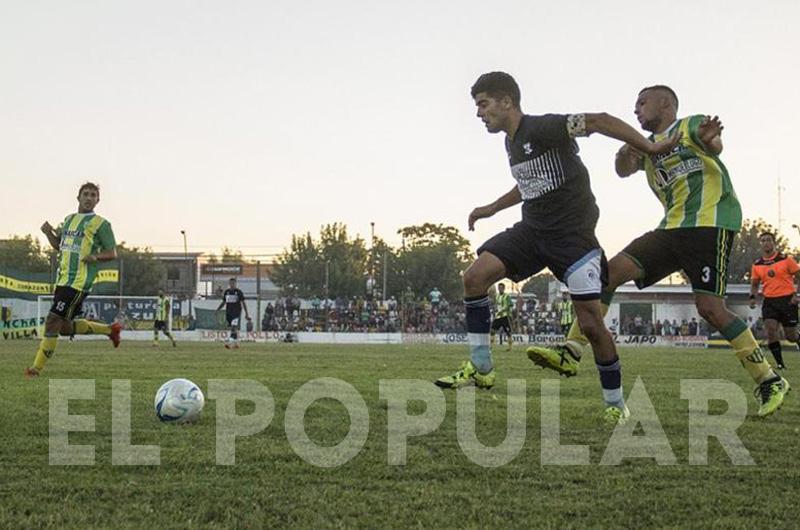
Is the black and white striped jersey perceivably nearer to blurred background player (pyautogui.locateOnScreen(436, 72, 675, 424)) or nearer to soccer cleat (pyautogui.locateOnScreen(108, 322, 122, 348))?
blurred background player (pyautogui.locateOnScreen(436, 72, 675, 424))

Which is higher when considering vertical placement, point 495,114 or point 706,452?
point 495,114

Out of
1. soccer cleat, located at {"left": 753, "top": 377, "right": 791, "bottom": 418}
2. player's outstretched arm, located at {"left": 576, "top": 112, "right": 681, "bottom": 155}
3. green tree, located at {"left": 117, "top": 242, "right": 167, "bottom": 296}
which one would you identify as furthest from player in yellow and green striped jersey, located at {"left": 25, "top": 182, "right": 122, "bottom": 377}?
green tree, located at {"left": 117, "top": 242, "right": 167, "bottom": 296}

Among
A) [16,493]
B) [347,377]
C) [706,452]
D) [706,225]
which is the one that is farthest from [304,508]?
[347,377]

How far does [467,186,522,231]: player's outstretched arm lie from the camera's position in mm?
6762

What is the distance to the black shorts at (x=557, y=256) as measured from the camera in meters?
5.98

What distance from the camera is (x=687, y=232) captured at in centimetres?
638

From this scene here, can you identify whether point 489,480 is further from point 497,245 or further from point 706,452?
point 497,245

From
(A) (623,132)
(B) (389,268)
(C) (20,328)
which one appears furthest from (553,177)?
(B) (389,268)

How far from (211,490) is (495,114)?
11.0 ft

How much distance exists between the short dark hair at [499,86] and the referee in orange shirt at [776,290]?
32.5 feet

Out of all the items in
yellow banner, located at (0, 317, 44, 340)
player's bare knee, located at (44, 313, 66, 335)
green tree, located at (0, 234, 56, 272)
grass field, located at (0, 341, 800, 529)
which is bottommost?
yellow banner, located at (0, 317, 44, 340)

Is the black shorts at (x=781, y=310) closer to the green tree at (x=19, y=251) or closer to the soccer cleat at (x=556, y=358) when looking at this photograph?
the soccer cleat at (x=556, y=358)

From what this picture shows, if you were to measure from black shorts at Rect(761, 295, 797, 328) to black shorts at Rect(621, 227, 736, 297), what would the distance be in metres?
9.70

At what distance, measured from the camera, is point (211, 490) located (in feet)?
12.8
